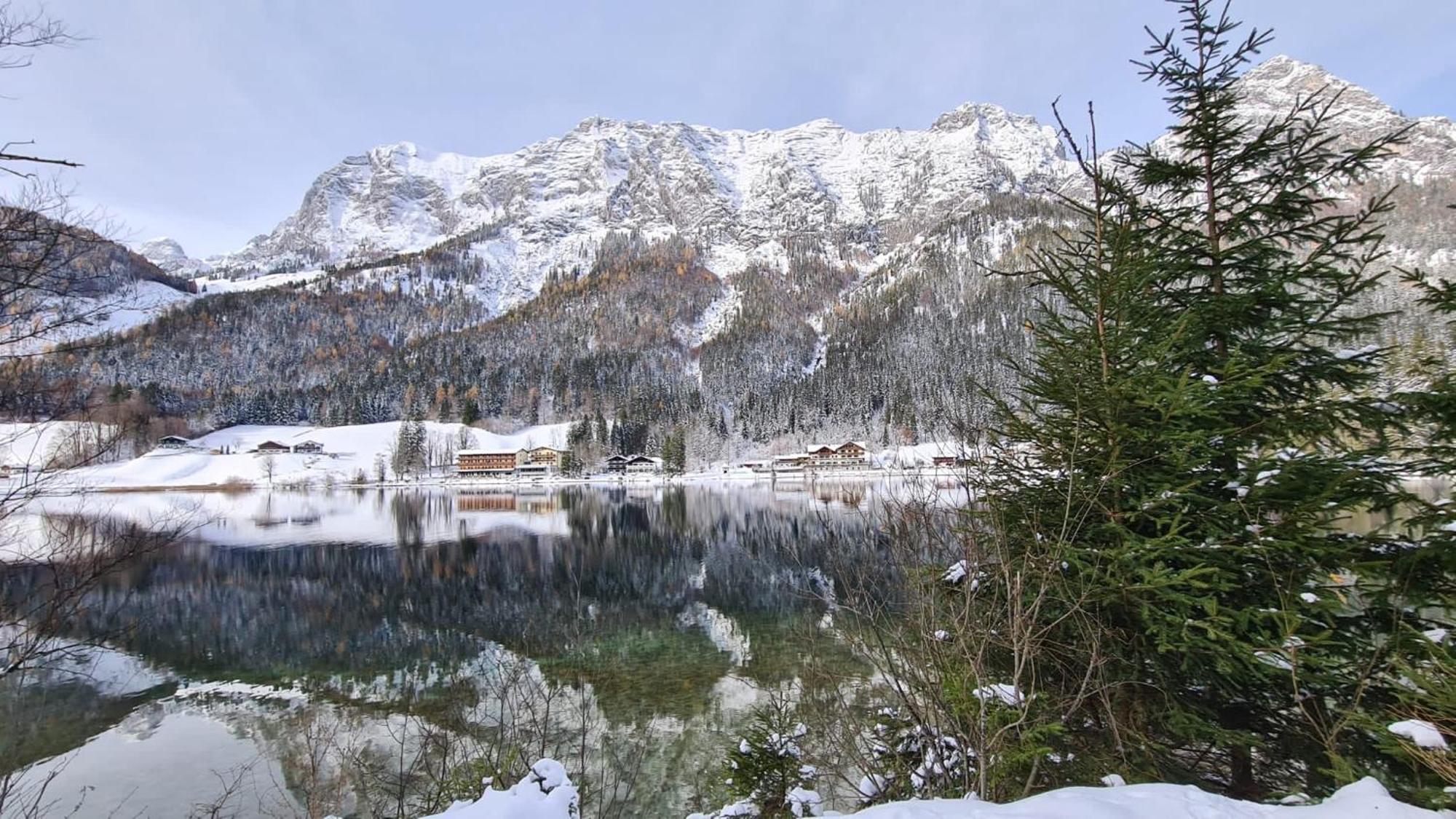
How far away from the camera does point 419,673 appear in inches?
551

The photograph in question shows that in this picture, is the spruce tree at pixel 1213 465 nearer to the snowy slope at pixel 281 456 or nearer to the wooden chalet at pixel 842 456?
the wooden chalet at pixel 842 456

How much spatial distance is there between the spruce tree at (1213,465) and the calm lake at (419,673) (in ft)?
6.92

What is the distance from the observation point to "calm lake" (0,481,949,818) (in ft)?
29.1

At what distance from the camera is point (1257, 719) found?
5043 millimetres

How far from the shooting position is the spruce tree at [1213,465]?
14.6ft

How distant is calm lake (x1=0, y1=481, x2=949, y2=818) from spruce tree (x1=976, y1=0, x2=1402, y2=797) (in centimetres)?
211

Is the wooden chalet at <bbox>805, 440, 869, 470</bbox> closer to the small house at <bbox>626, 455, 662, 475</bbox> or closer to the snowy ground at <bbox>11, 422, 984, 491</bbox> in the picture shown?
the snowy ground at <bbox>11, 422, 984, 491</bbox>

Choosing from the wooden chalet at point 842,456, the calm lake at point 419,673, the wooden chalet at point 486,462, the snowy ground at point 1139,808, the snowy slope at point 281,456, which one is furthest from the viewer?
the wooden chalet at point 486,462

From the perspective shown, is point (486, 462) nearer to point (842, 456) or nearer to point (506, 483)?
point (506, 483)

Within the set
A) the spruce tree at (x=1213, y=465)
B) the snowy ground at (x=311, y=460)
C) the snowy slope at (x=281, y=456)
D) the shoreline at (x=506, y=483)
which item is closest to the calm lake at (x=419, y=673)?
the spruce tree at (x=1213, y=465)

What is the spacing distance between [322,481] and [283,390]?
60.4 m

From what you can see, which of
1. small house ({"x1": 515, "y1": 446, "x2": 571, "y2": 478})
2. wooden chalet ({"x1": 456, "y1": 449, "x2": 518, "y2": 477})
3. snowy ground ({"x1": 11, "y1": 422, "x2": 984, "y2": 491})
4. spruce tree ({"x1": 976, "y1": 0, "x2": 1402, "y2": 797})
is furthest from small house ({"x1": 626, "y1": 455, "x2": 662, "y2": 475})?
spruce tree ({"x1": 976, "y1": 0, "x2": 1402, "y2": 797})

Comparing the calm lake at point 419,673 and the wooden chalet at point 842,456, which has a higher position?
the wooden chalet at point 842,456

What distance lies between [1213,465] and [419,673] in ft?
52.5
